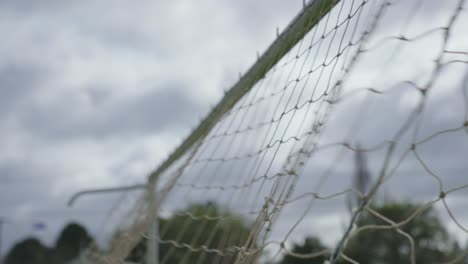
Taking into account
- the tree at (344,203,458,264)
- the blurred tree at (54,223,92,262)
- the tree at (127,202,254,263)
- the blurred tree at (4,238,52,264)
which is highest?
the tree at (344,203,458,264)

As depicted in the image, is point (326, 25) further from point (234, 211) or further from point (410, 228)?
point (410, 228)

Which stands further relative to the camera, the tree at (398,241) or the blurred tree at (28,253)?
the blurred tree at (28,253)

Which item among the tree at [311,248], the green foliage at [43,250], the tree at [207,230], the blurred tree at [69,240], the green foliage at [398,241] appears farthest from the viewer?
the green foliage at [43,250]

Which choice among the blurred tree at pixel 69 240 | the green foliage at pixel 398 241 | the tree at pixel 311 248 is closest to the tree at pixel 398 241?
the green foliage at pixel 398 241

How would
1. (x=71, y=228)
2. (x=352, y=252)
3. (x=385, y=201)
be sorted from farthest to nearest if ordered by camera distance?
(x=71, y=228), (x=385, y=201), (x=352, y=252)

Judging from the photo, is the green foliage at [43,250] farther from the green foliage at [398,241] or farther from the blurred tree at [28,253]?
the green foliage at [398,241]

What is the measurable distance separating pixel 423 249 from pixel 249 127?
15258 millimetres

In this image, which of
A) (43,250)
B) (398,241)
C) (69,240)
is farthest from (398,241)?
(43,250)

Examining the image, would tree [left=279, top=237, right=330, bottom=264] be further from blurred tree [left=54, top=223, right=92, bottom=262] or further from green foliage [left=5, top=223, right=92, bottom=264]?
A: green foliage [left=5, top=223, right=92, bottom=264]

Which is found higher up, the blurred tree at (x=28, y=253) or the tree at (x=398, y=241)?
the tree at (x=398, y=241)

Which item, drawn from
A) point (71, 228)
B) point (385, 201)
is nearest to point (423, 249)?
point (385, 201)

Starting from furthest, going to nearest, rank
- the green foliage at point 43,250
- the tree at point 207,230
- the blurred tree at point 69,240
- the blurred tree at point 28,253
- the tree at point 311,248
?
the blurred tree at point 28,253, the green foliage at point 43,250, the blurred tree at point 69,240, the tree at point 311,248, the tree at point 207,230

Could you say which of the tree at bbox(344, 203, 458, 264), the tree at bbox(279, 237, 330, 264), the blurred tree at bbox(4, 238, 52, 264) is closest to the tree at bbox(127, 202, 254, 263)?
the tree at bbox(279, 237, 330, 264)

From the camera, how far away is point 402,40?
167 centimetres
